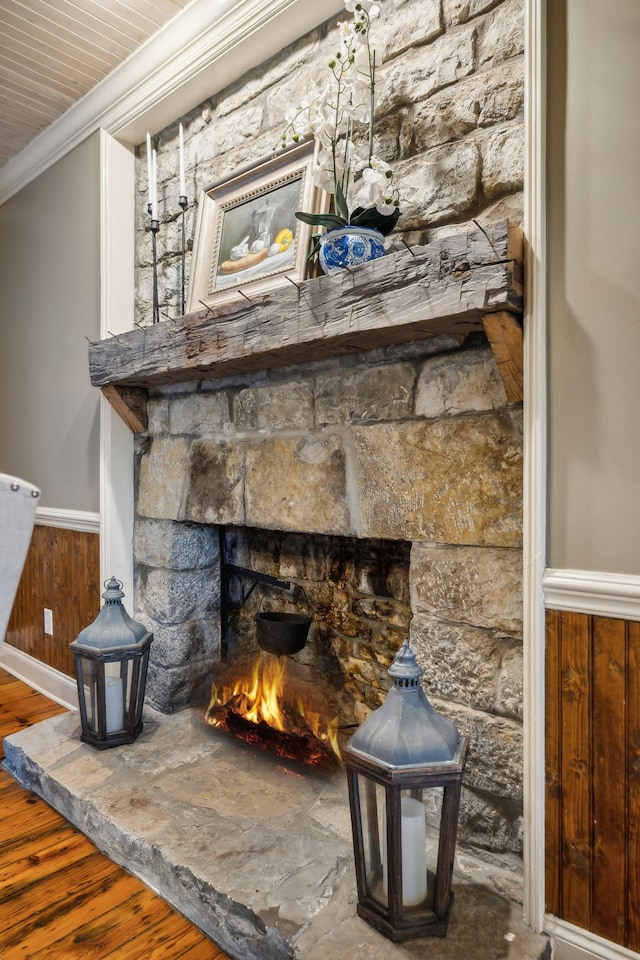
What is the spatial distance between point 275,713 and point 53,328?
79.6 inches

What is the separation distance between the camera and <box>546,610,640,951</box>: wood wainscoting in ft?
3.55

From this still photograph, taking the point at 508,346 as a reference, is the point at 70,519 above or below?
below

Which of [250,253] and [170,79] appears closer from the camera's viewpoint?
[250,253]

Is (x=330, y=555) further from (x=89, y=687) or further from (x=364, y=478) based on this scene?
(x=89, y=687)

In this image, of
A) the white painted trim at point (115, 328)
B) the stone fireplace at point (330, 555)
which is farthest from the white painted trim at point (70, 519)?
the stone fireplace at point (330, 555)

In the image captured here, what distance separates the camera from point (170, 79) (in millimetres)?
2080

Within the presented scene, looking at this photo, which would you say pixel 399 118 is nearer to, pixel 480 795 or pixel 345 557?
pixel 345 557

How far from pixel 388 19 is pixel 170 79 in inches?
36.0

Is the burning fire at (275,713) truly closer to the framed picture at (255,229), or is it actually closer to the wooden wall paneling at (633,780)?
the wooden wall paneling at (633,780)

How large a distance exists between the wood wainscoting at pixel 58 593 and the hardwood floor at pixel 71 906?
2.80 ft

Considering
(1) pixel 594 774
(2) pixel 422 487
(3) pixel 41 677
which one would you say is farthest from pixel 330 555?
(3) pixel 41 677

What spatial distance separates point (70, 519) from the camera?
8.41ft

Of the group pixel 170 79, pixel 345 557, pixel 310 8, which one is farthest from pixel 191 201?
pixel 345 557

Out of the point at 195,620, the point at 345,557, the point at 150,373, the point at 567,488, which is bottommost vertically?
the point at 195,620
